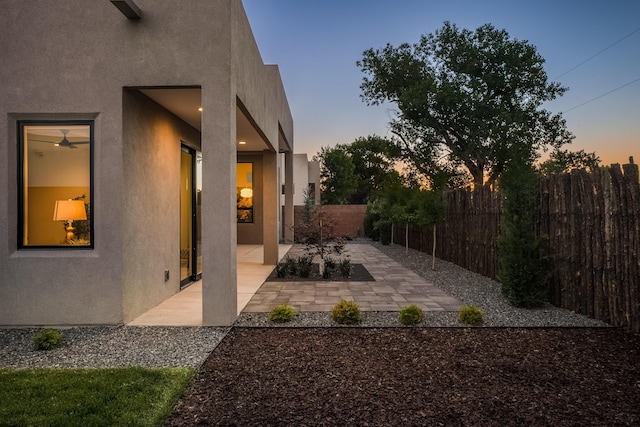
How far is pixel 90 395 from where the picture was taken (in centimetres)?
Answer: 311

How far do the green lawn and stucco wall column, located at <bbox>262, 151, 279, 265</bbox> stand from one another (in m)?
7.09

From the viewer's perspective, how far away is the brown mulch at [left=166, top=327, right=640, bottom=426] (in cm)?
287

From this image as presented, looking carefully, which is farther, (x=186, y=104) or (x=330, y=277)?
(x=330, y=277)

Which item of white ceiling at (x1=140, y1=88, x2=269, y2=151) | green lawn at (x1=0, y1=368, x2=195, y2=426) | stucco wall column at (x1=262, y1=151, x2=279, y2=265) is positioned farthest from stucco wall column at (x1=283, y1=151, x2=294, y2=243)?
green lawn at (x1=0, y1=368, x2=195, y2=426)

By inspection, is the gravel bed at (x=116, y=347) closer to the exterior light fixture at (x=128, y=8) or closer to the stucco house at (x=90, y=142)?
the stucco house at (x=90, y=142)

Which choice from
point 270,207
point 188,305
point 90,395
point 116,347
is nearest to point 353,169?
point 270,207

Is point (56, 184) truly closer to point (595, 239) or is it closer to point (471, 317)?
point (471, 317)

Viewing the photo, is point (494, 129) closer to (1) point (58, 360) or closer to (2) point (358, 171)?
(1) point (58, 360)

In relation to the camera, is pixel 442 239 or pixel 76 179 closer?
pixel 76 179

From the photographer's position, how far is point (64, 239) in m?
5.12

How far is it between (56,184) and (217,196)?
199 cm

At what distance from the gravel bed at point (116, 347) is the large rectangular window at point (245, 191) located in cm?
1113

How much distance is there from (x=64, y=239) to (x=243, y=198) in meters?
11.5

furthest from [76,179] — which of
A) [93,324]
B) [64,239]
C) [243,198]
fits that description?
[243,198]
